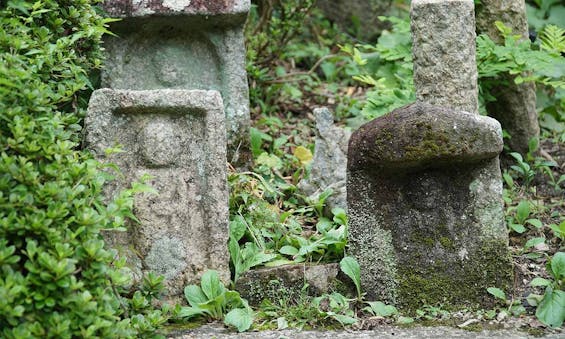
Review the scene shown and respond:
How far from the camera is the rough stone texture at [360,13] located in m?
7.44

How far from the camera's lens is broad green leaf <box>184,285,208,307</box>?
12.5ft

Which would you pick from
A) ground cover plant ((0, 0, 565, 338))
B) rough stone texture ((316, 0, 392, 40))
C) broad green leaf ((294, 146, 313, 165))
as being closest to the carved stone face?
ground cover plant ((0, 0, 565, 338))

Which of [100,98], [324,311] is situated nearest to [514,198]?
[324,311]

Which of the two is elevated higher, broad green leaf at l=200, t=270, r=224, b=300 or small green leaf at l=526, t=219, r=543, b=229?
small green leaf at l=526, t=219, r=543, b=229

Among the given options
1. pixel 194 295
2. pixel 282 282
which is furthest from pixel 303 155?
pixel 194 295

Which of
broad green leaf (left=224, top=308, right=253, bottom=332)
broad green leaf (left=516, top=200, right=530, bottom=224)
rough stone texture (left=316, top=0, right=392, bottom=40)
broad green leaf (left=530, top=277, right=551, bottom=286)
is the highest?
rough stone texture (left=316, top=0, right=392, bottom=40)

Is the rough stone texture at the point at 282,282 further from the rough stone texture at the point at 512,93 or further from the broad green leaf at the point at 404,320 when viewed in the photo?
the rough stone texture at the point at 512,93

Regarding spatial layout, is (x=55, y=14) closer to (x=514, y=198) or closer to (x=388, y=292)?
(x=388, y=292)

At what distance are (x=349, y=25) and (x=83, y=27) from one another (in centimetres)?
388

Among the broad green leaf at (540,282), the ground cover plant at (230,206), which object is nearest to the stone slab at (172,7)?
the ground cover plant at (230,206)

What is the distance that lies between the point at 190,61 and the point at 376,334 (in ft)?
6.34

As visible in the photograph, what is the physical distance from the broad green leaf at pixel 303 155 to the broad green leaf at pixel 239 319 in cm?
160

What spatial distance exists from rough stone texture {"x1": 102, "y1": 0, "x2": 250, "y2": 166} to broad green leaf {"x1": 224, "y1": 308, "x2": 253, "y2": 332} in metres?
1.32

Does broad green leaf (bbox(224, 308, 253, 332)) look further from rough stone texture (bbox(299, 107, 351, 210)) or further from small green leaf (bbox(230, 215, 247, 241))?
rough stone texture (bbox(299, 107, 351, 210))
